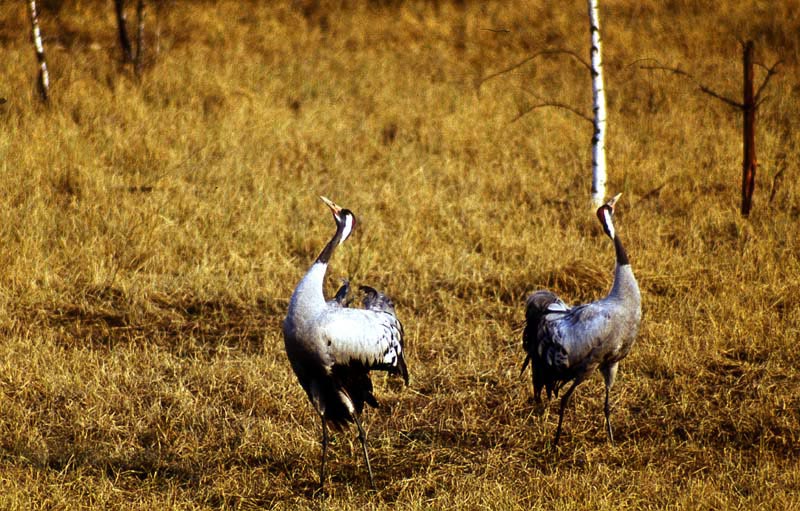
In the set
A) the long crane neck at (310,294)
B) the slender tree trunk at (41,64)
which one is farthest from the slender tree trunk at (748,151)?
the slender tree trunk at (41,64)

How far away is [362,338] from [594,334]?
139 cm

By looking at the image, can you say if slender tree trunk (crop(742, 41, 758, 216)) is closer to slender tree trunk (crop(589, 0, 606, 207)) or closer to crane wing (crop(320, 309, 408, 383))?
slender tree trunk (crop(589, 0, 606, 207))

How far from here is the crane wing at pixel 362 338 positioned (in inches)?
203

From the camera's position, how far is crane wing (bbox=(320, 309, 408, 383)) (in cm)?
517

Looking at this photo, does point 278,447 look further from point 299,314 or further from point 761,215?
point 761,215

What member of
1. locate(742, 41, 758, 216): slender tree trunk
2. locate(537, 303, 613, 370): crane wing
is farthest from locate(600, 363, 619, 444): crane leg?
locate(742, 41, 758, 216): slender tree trunk

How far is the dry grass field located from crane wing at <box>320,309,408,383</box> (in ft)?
2.38

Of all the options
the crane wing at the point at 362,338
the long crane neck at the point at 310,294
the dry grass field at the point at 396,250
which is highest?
the long crane neck at the point at 310,294

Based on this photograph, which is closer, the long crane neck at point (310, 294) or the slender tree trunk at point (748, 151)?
the long crane neck at point (310, 294)

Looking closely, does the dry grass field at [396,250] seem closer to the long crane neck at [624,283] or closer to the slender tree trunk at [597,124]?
the slender tree trunk at [597,124]

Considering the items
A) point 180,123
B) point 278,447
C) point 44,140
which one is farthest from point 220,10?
point 278,447

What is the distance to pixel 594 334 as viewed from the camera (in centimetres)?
567

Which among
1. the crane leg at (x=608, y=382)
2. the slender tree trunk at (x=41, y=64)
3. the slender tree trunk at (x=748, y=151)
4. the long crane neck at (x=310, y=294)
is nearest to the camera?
the long crane neck at (x=310, y=294)

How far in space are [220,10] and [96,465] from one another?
13.2 m
